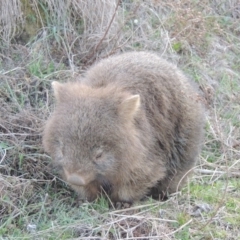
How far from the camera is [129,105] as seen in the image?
182 inches

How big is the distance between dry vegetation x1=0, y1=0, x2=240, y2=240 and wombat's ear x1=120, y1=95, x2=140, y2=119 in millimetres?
680

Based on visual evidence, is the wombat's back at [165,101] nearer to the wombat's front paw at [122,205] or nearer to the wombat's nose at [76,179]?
the wombat's front paw at [122,205]

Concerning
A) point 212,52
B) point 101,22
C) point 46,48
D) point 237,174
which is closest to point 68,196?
point 237,174

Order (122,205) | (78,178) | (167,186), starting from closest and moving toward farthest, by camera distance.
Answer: (78,178) → (122,205) → (167,186)

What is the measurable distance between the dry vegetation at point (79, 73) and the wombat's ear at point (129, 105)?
68 centimetres

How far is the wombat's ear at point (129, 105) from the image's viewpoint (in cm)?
462

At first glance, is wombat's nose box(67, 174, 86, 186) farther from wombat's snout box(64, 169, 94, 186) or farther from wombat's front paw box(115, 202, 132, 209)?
wombat's front paw box(115, 202, 132, 209)

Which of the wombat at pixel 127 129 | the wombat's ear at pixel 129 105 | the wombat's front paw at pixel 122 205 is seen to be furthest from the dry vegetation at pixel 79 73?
the wombat's ear at pixel 129 105

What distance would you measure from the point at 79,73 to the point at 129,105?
6.42 feet

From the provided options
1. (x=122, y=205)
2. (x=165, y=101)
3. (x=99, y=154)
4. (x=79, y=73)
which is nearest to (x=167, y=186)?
(x=122, y=205)

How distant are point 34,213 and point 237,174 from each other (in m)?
1.86

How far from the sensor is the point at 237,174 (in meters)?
5.92

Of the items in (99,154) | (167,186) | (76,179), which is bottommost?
(167,186)

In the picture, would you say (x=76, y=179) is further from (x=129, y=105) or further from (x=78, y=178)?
(x=129, y=105)
